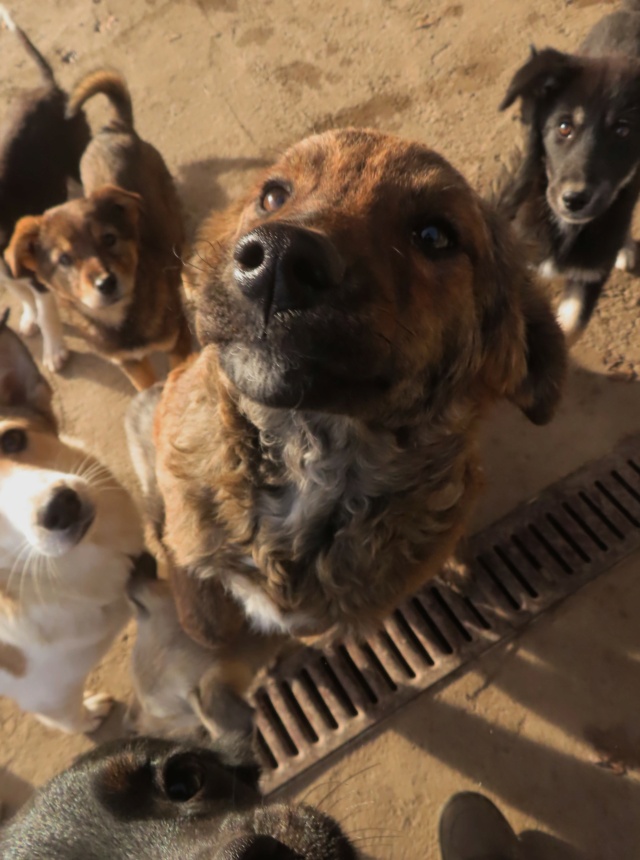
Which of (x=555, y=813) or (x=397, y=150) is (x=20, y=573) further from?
(x=555, y=813)

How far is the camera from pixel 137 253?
2.95 metres

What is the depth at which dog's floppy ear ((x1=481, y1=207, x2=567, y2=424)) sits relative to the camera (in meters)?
1.59

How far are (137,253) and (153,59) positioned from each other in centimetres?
213

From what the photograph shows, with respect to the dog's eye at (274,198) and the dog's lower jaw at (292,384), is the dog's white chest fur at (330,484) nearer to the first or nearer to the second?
the dog's lower jaw at (292,384)

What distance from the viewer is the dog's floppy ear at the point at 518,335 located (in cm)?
159

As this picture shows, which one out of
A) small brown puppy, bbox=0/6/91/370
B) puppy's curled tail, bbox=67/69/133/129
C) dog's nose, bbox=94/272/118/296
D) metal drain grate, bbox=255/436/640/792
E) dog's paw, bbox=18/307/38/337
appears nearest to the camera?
metal drain grate, bbox=255/436/640/792

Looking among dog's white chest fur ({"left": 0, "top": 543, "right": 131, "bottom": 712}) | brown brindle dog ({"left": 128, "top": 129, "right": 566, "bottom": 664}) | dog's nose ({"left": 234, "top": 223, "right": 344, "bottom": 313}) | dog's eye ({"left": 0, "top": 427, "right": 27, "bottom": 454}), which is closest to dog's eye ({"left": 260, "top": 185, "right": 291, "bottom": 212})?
brown brindle dog ({"left": 128, "top": 129, "right": 566, "bottom": 664})

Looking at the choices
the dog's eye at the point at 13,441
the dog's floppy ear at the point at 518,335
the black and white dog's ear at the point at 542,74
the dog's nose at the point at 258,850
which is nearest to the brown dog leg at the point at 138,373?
the dog's eye at the point at 13,441

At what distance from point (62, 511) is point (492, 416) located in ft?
6.45

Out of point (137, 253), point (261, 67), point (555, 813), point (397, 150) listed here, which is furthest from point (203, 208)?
point (555, 813)

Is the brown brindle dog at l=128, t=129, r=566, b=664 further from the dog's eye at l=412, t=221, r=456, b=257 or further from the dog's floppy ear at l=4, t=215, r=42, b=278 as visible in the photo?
the dog's floppy ear at l=4, t=215, r=42, b=278

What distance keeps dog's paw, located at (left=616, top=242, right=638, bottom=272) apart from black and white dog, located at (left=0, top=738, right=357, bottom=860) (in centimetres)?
A: 302

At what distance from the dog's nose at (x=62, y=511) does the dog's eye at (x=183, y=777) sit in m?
0.85

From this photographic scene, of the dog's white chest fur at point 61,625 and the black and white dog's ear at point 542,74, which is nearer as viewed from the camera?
the dog's white chest fur at point 61,625
